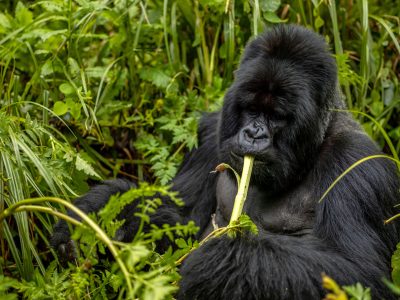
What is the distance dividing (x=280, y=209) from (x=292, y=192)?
11 centimetres

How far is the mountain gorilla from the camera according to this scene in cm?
300

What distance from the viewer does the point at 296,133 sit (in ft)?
11.3

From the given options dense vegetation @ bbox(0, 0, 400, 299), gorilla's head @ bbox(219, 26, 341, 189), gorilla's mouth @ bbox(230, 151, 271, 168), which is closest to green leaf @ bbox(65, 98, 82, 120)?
dense vegetation @ bbox(0, 0, 400, 299)

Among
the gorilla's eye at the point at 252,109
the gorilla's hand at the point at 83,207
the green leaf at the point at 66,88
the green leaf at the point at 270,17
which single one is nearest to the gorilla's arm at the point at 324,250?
the gorilla's eye at the point at 252,109

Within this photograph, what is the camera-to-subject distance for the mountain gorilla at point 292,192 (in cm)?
300

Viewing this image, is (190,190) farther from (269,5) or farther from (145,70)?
(269,5)

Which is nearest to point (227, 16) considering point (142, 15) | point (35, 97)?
point (142, 15)

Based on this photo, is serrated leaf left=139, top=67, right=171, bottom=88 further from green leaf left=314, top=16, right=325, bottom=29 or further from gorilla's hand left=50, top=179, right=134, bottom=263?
green leaf left=314, top=16, right=325, bottom=29

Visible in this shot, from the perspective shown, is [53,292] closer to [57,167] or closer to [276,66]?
[57,167]

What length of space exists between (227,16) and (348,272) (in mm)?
2275

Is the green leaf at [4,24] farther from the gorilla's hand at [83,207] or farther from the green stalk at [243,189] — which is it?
the green stalk at [243,189]

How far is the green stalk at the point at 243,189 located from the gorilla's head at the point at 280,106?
52 millimetres

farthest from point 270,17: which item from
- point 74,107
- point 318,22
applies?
A: point 74,107

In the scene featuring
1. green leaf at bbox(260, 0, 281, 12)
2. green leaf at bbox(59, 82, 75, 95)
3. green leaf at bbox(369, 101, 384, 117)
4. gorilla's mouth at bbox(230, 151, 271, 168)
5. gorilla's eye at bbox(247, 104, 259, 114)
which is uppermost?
green leaf at bbox(260, 0, 281, 12)
